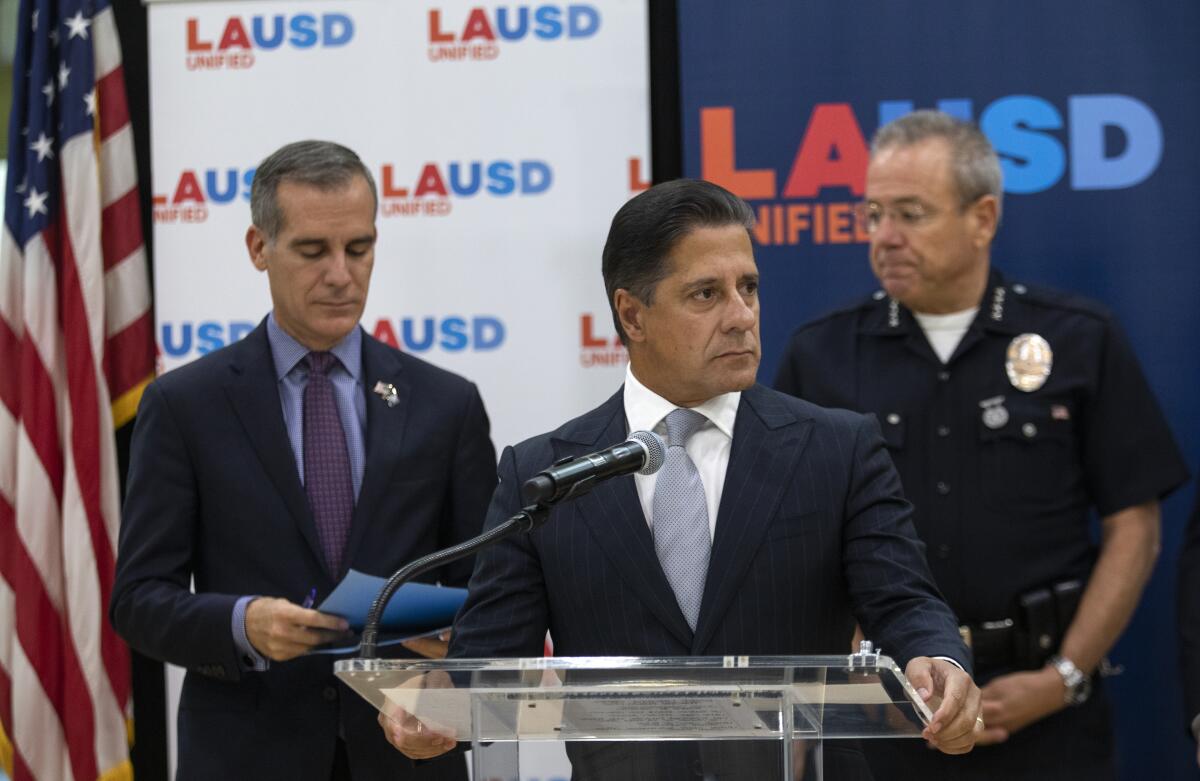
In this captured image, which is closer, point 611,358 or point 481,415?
point 481,415

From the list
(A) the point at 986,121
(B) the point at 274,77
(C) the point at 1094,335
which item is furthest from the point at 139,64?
(C) the point at 1094,335

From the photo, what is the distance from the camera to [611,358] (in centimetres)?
440

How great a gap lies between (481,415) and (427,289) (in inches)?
42.1

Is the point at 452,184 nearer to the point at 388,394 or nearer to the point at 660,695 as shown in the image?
the point at 388,394

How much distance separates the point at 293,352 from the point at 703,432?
1162 mm

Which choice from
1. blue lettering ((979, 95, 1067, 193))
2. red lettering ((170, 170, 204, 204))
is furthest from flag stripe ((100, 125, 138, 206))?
blue lettering ((979, 95, 1067, 193))

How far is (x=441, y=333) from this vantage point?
4.45 meters

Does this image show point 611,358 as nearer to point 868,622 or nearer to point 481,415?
point 481,415

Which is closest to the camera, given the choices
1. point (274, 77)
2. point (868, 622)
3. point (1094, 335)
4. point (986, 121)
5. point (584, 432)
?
point (868, 622)

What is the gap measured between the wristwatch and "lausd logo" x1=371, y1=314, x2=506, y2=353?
1.80 m

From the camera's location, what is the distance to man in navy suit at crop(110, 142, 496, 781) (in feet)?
10.4

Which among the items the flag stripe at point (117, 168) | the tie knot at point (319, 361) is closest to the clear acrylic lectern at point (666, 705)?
the tie knot at point (319, 361)

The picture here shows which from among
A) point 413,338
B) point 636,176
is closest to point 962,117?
point 636,176

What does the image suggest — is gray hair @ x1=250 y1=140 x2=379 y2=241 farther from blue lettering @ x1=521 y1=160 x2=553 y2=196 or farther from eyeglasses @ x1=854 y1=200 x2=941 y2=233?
eyeglasses @ x1=854 y1=200 x2=941 y2=233
